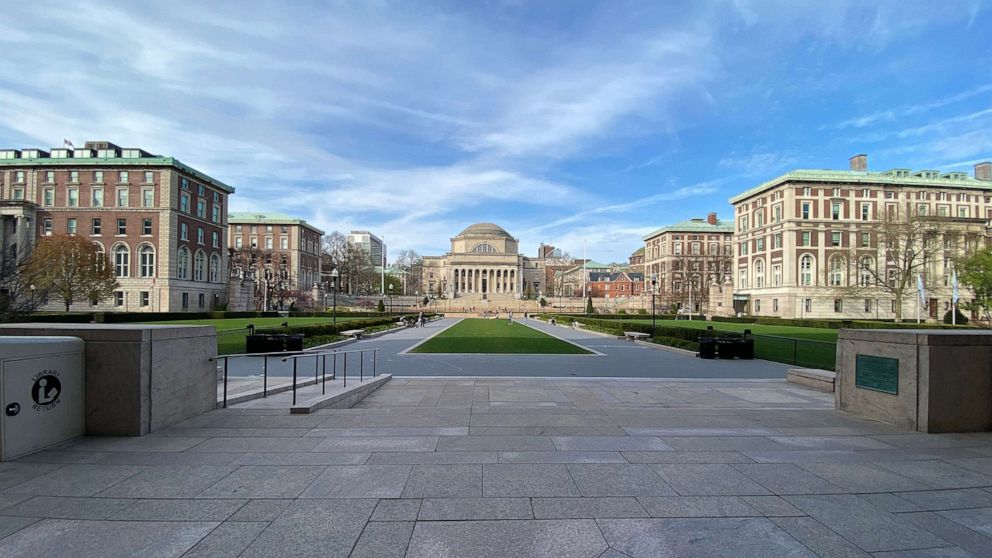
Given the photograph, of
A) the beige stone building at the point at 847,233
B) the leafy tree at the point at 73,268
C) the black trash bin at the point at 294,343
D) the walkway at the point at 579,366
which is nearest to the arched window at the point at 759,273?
the beige stone building at the point at 847,233

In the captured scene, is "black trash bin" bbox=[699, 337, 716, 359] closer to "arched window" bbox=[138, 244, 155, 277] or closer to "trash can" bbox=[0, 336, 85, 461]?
"trash can" bbox=[0, 336, 85, 461]

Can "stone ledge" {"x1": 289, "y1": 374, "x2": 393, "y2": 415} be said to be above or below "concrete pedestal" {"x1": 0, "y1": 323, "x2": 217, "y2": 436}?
below

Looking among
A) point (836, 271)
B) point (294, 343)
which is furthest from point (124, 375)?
point (836, 271)

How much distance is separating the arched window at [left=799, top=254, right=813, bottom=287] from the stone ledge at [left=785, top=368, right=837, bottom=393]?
6658 centimetres

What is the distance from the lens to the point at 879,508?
4.86m

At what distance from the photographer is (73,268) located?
47.8 meters

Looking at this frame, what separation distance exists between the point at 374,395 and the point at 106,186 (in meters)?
72.5

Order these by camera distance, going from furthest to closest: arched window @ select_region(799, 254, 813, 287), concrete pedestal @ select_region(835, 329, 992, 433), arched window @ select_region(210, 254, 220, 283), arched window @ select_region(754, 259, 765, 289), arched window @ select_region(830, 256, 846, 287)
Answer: arched window @ select_region(754, 259, 765, 289) < arched window @ select_region(210, 254, 220, 283) < arched window @ select_region(830, 256, 846, 287) < arched window @ select_region(799, 254, 813, 287) < concrete pedestal @ select_region(835, 329, 992, 433)

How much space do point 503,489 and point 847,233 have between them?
8353cm

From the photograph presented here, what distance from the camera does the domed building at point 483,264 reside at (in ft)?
458

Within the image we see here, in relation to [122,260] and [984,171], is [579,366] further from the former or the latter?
[984,171]

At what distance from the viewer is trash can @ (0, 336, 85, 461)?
5.85 metres

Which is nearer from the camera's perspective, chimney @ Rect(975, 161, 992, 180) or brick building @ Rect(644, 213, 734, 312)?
chimney @ Rect(975, 161, 992, 180)

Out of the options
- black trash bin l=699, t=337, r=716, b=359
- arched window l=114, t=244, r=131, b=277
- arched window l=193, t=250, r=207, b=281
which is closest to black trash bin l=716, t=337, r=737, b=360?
black trash bin l=699, t=337, r=716, b=359
